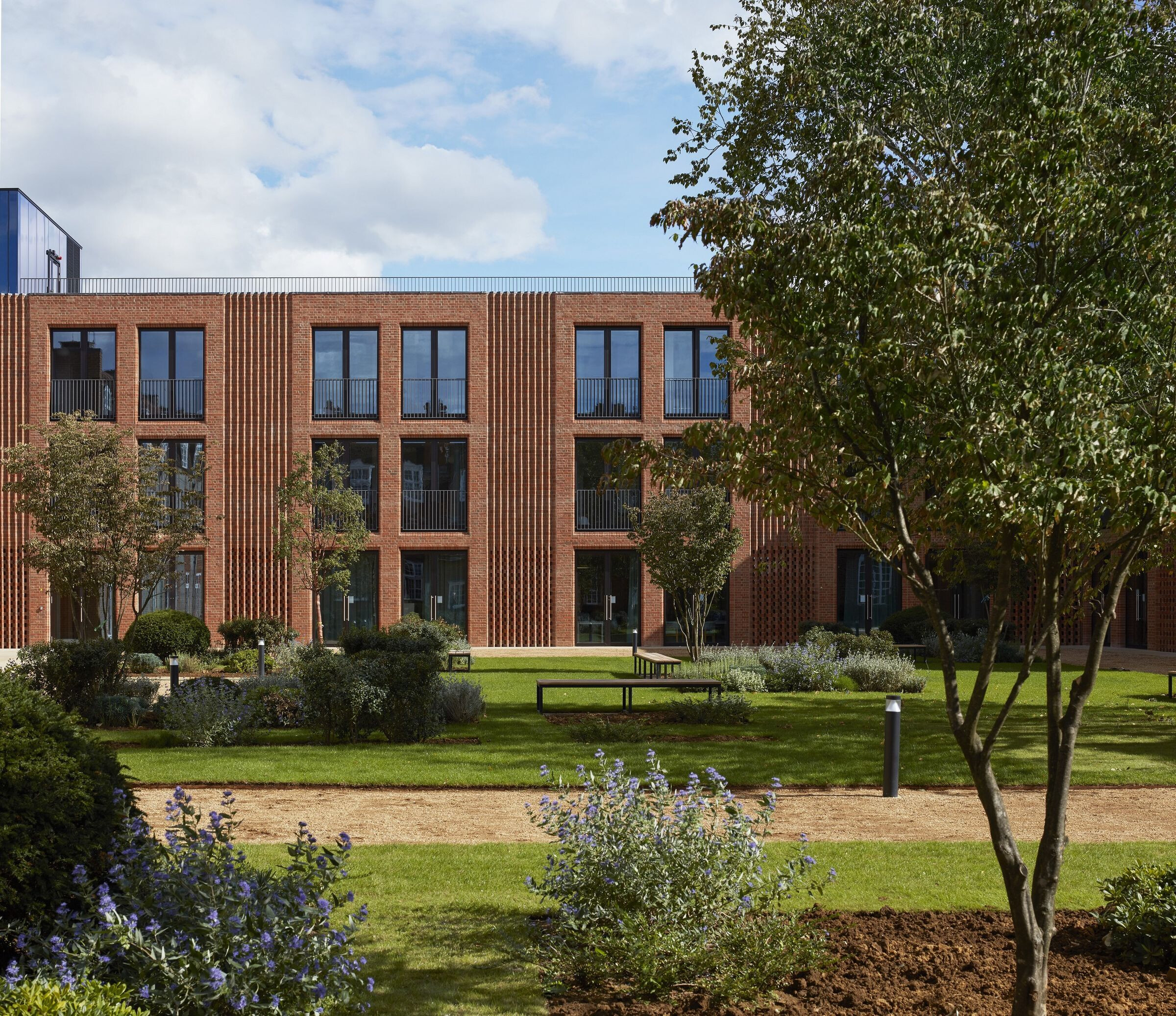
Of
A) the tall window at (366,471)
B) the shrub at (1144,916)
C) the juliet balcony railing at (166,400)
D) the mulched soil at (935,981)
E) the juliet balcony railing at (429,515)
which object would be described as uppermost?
the juliet balcony railing at (166,400)

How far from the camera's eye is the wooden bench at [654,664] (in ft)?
71.3

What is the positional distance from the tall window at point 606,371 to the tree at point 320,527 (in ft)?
27.3

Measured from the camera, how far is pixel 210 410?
32062 millimetres

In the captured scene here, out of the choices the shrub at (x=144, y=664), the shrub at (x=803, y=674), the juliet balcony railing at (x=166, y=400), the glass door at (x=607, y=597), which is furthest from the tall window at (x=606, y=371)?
the shrub at (x=144, y=664)

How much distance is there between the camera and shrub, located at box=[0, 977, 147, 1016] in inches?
137

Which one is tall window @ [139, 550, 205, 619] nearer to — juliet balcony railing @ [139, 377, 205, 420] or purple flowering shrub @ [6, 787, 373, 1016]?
juliet balcony railing @ [139, 377, 205, 420]

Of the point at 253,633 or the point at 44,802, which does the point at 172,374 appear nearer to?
the point at 253,633

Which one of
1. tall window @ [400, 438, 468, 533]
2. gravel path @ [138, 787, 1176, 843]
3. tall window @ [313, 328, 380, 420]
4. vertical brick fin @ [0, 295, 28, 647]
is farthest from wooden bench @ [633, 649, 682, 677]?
vertical brick fin @ [0, 295, 28, 647]

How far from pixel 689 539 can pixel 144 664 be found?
1267 centimetres

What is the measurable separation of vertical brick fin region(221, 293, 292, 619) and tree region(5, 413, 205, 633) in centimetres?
1189

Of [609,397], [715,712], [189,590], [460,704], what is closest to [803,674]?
[715,712]

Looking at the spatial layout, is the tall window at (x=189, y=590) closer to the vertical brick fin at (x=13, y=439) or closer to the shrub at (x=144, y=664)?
the vertical brick fin at (x=13, y=439)

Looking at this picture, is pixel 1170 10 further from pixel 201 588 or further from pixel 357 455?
pixel 201 588

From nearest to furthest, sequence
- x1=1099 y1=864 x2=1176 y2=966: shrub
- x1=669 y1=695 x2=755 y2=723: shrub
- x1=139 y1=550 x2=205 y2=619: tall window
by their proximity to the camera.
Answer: x1=1099 y1=864 x2=1176 y2=966: shrub < x1=669 y1=695 x2=755 y2=723: shrub < x1=139 y1=550 x2=205 y2=619: tall window
